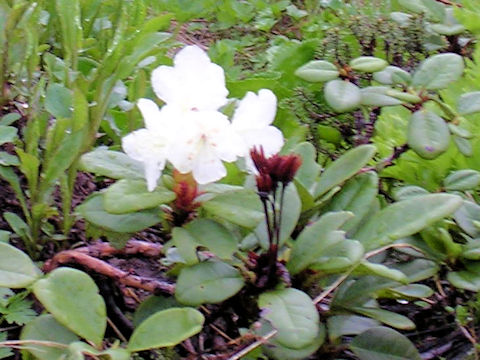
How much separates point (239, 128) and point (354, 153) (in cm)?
23

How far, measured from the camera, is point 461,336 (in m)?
1.32

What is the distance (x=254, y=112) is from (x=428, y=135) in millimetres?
382

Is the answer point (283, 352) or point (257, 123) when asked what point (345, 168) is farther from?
point (283, 352)

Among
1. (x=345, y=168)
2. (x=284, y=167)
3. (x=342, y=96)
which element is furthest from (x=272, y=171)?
(x=342, y=96)

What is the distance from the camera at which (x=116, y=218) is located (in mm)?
1156

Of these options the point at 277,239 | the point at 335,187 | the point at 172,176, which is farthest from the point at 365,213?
the point at 172,176

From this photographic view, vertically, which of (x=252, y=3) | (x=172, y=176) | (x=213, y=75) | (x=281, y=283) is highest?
(x=213, y=75)

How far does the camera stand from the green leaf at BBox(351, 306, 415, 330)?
1.15 meters

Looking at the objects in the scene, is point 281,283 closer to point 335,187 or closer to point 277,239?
point 277,239

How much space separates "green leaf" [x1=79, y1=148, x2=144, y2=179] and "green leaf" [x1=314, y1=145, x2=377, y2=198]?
0.31m

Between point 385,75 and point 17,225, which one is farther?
point 385,75

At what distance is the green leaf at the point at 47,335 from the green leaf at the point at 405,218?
1.58ft

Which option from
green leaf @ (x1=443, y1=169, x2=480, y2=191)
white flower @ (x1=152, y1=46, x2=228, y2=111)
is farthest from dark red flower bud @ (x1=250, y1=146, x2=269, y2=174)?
green leaf @ (x1=443, y1=169, x2=480, y2=191)

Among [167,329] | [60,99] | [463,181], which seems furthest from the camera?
[60,99]
